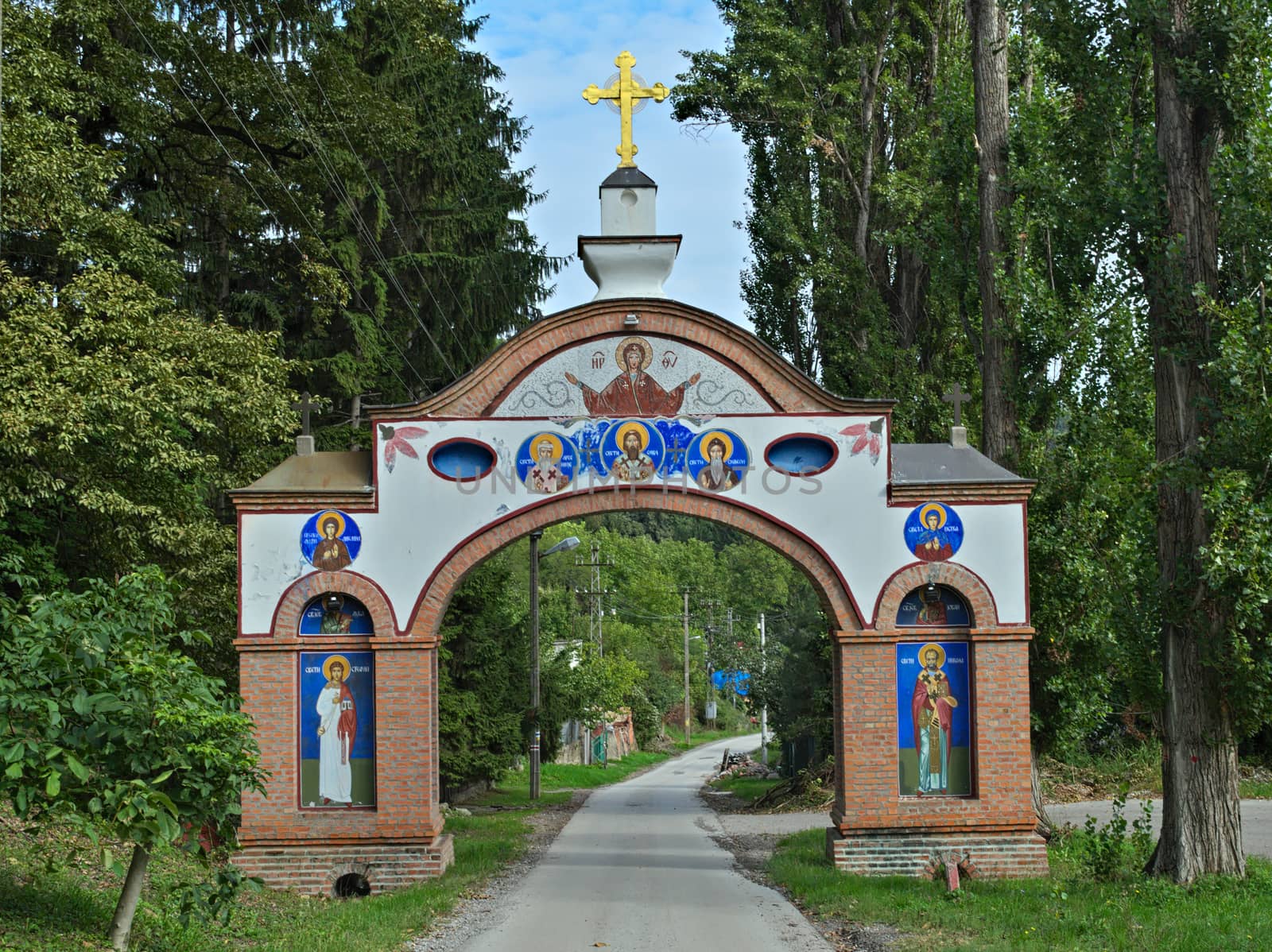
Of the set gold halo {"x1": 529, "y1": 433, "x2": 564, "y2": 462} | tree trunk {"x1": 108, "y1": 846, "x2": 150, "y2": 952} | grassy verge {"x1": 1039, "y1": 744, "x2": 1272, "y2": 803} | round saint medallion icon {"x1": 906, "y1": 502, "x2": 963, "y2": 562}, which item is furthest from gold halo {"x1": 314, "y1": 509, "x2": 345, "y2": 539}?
grassy verge {"x1": 1039, "y1": 744, "x2": 1272, "y2": 803}

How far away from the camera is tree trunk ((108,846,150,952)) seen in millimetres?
9172

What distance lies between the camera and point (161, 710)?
8586 millimetres

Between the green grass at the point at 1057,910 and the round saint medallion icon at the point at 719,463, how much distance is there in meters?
4.42

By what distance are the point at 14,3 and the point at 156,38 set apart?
11.6ft

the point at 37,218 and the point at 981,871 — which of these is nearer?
the point at 981,871

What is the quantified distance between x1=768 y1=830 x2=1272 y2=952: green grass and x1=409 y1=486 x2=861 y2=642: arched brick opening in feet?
9.74

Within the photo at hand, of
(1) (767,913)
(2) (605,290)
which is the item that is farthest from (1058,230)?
(1) (767,913)

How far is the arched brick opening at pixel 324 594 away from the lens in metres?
14.3

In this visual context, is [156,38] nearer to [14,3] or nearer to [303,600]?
[14,3]

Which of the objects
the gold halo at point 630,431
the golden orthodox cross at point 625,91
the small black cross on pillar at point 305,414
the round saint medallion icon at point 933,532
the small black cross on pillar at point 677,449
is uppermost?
the golden orthodox cross at point 625,91

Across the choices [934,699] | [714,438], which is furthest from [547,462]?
[934,699]

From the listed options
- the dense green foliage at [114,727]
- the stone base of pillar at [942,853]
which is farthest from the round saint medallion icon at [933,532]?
the dense green foliage at [114,727]

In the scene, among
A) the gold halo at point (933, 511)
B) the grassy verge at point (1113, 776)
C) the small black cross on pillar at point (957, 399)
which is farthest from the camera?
the grassy verge at point (1113, 776)

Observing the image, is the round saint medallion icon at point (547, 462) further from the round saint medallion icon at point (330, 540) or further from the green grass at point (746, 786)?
the green grass at point (746, 786)
